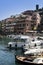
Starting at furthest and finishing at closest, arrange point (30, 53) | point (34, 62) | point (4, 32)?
1. point (4, 32)
2. point (30, 53)
3. point (34, 62)

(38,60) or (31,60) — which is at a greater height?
(38,60)

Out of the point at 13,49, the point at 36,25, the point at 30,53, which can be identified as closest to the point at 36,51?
the point at 30,53

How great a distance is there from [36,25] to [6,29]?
49.6 feet

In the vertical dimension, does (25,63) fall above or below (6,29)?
above

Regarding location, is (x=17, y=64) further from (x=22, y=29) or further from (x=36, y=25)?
(x=36, y=25)

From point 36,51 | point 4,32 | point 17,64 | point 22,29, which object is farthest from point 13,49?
point 4,32

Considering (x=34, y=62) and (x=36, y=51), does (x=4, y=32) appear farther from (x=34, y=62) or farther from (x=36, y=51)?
(x=34, y=62)

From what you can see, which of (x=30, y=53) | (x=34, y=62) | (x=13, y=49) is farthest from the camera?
(x=13, y=49)

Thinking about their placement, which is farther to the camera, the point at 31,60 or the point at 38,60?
the point at 31,60

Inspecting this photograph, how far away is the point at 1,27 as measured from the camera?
12712 cm

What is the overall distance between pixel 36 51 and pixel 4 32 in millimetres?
78956

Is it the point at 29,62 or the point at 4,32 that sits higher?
the point at 29,62

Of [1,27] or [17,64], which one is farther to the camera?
[1,27]

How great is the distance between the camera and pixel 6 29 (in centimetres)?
12288
